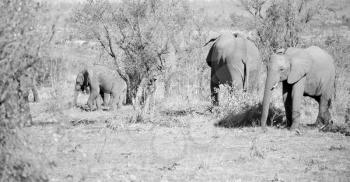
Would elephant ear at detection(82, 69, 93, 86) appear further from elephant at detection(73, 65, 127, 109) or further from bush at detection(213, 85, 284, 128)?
bush at detection(213, 85, 284, 128)

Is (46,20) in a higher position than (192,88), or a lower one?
higher

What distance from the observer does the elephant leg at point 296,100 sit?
543 inches

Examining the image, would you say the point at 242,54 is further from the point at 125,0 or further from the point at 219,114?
the point at 125,0

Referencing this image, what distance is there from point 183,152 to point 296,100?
154 inches

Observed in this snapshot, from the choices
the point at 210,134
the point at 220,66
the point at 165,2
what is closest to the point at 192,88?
the point at 220,66

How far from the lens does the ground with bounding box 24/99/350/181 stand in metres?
8.82

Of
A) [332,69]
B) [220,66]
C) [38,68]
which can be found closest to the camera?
[38,68]

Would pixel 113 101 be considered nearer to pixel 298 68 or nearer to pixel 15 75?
pixel 298 68

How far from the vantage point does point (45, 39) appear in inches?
307

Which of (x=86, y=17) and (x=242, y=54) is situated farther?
(x=86, y=17)

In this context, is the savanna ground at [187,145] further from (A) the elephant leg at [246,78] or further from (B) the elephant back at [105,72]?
(B) the elephant back at [105,72]

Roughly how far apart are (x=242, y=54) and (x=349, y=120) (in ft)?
14.6

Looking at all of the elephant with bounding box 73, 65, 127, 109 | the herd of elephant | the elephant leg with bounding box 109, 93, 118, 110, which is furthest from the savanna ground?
the elephant with bounding box 73, 65, 127, 109

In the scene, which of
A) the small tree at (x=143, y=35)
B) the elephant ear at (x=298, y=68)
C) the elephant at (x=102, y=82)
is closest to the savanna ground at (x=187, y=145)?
the small tree at (x=143, y=35)
